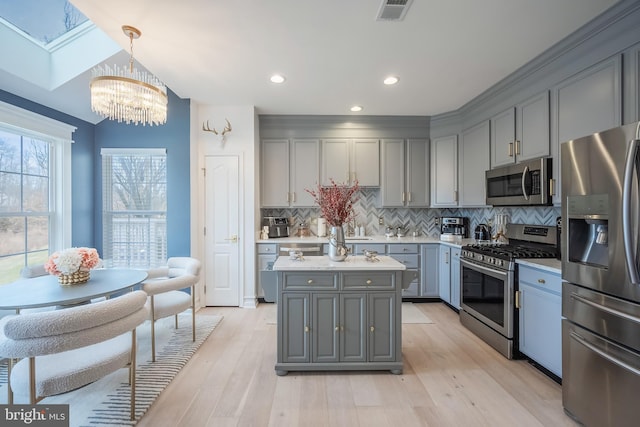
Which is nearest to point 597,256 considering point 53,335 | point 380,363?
point 380,363

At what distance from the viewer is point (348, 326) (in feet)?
7.41

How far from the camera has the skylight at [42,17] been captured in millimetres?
2410

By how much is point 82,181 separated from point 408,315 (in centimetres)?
445

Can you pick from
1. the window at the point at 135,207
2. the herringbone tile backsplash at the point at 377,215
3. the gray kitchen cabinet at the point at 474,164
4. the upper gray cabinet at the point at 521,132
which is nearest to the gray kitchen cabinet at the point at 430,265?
the herringbone tile backsplash at the point at 377,215

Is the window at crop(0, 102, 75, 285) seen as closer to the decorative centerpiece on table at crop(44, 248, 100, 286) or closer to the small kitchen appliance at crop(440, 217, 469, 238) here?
the decorative centerpiece on table at crop(44, 248, 100, 286)

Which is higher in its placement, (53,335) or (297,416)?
(53,335)

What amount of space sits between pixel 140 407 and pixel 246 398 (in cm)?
70

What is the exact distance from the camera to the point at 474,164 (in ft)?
12.1

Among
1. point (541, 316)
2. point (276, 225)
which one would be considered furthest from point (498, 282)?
point (276, 225)

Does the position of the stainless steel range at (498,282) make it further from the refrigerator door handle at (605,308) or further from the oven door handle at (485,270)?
the refrigerator door handle at (605,308)

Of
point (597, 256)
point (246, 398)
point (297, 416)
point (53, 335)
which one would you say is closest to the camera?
point (53, 335)

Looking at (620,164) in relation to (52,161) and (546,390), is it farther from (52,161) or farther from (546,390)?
(52,161)

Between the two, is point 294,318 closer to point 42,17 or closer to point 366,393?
point 366,393

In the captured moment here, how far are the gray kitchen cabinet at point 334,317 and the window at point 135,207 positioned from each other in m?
2.30
